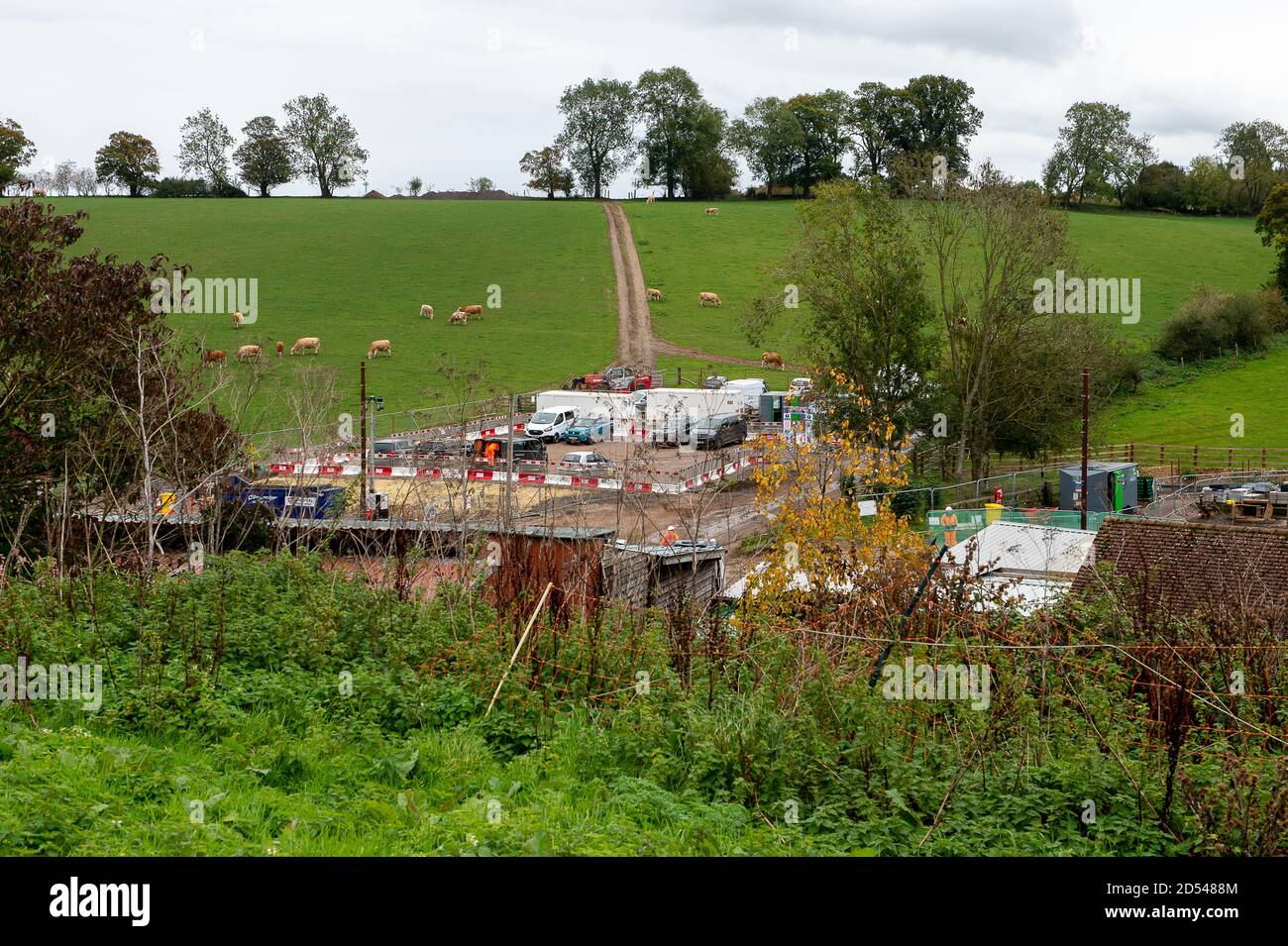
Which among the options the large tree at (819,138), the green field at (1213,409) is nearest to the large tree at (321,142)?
the large tree at (819,138)

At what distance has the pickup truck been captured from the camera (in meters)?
51.2

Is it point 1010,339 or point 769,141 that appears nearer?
point 1010,339

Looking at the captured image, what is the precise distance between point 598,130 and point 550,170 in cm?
648

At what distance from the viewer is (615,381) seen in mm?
52469

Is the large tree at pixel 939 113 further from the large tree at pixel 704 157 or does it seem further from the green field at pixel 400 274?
the green field at pixel 400 274

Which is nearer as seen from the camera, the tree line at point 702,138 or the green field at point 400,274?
the green field at point 400,274

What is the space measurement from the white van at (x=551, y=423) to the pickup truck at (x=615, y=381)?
4.40m

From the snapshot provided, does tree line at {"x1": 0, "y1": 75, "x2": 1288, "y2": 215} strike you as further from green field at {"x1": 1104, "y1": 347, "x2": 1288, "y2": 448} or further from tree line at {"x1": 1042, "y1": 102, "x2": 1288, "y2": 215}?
green field at {"x1": 1104, "y1": 347, "x2": 1288, "y2": 448}

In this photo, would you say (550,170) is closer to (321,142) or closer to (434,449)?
(321,142)

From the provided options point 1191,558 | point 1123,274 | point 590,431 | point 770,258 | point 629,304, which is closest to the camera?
point 1191,558
